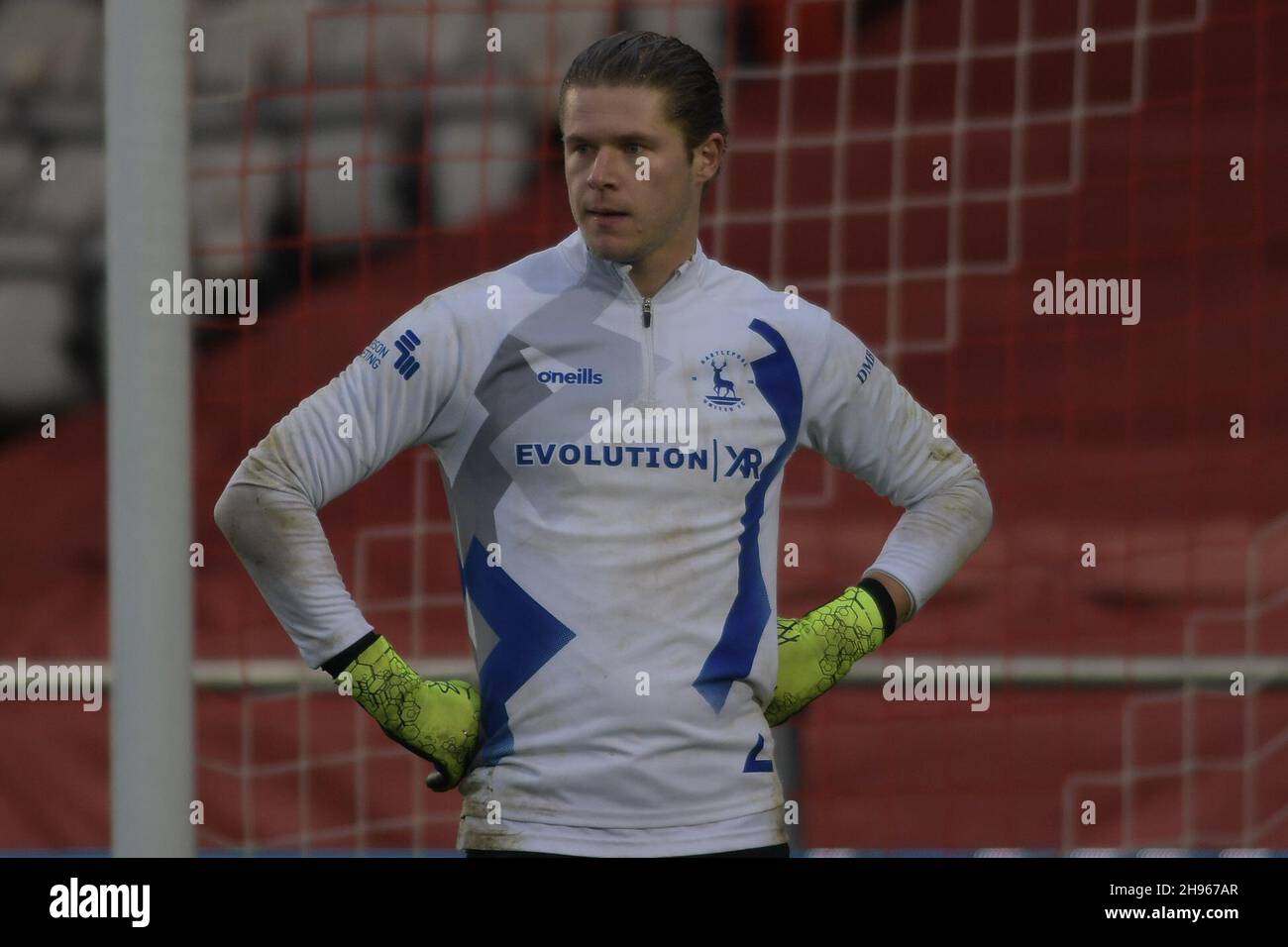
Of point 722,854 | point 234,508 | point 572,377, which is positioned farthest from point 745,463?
point 234,508

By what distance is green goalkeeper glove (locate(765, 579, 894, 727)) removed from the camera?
8.57 feet

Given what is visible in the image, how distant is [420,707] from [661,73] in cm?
81

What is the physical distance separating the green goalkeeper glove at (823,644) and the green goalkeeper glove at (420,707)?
1.30ft

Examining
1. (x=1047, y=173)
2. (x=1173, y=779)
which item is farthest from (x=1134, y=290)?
(x=1173, y=779)

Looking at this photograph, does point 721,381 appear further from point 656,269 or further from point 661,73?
point 661,73

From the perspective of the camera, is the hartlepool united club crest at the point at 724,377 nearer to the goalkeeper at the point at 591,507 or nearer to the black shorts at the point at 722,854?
the goalkeeper at the point at 591,507

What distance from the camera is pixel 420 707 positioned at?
2.43 meters

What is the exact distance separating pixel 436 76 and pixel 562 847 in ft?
8.25

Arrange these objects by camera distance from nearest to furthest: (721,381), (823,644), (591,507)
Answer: (591,507), (721,381), (823,644)

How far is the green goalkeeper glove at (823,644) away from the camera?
2.61m

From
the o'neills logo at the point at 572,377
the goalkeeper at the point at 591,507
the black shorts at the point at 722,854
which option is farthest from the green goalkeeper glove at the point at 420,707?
the o'neills logo at the point at 572,377
